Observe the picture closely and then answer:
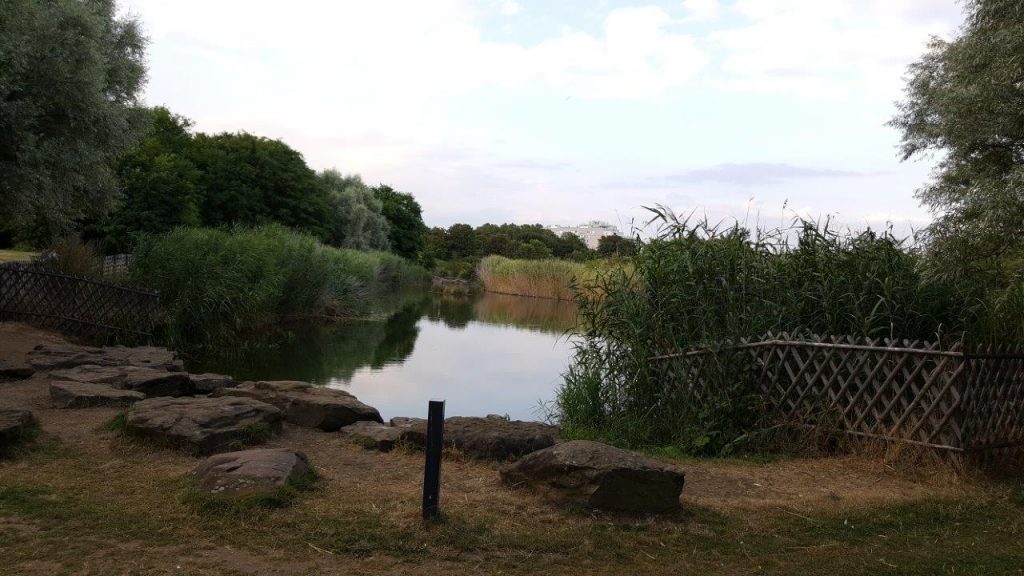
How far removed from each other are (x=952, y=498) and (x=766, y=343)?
233 centimetres

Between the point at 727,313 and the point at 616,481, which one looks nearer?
the point at 616,481

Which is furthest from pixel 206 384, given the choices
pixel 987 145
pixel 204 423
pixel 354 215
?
pixel 354 215

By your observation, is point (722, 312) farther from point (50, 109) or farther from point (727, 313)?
point (50, 109)

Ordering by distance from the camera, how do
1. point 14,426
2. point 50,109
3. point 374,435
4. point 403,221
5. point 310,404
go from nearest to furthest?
point 14,426 < point 374,435 < point 310,404 < point 50,109 < point 403,221

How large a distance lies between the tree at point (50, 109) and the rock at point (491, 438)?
10133 millimetres

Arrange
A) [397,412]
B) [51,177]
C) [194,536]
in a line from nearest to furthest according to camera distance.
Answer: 1. [194,536]
2. [397,412]
3. [51,177]

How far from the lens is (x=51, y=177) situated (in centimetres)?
1520

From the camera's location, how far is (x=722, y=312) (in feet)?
30.2

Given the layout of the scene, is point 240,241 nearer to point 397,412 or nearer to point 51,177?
point 51,177

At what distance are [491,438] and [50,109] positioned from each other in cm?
1238

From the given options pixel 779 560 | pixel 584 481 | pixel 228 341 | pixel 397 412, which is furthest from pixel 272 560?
pixel 228 341

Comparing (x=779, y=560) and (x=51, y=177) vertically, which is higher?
(x=51, y=177)

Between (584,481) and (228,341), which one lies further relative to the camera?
(228,341)

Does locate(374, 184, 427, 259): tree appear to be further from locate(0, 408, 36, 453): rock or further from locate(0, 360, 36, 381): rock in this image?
locate(0, 408, 36, 453): rock
